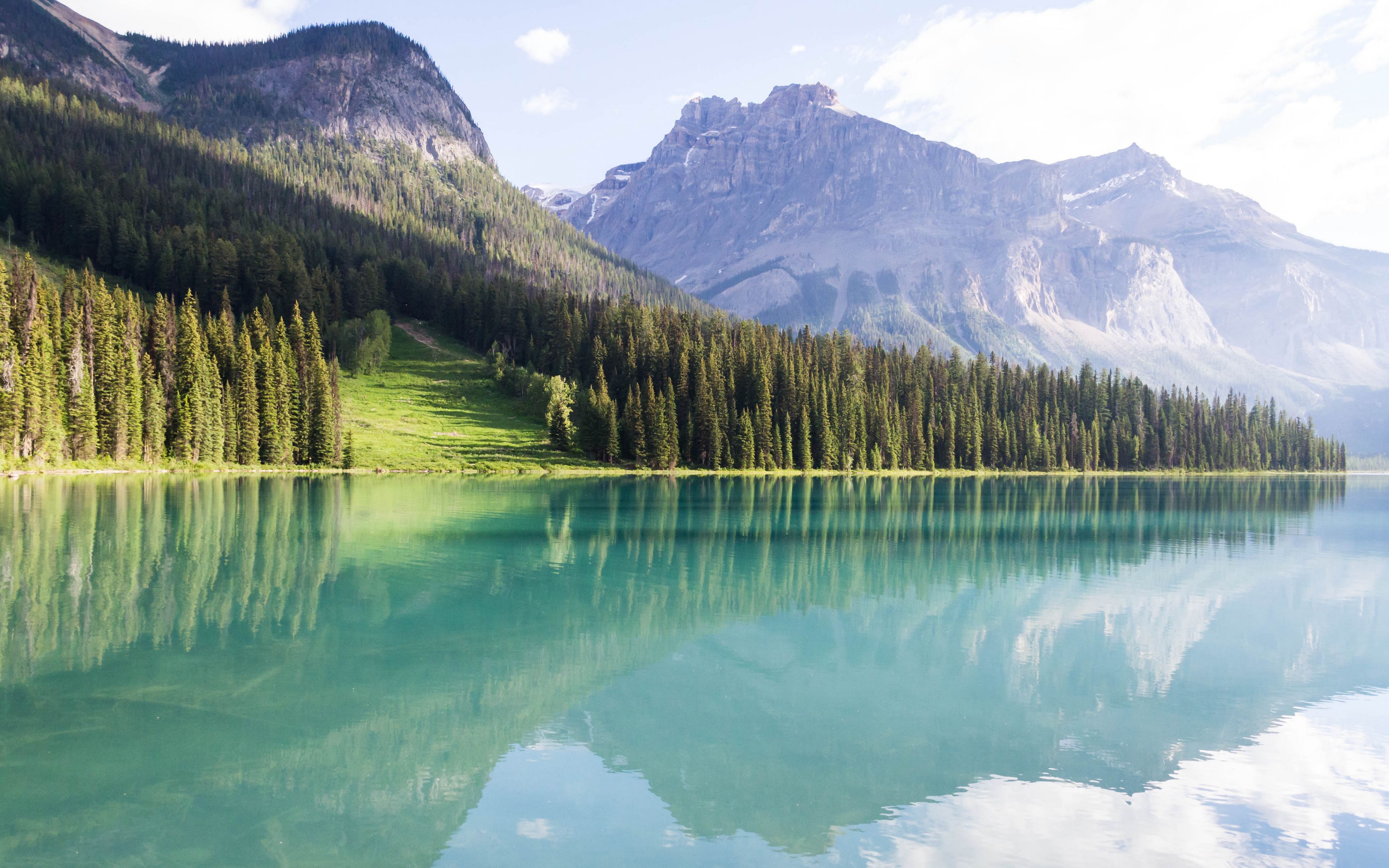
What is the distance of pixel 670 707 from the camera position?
17.6 m

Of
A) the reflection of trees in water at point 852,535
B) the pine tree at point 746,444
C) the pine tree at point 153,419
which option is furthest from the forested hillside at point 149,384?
the pine tree at point 746,444

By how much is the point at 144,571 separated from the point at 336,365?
90759 millimetres

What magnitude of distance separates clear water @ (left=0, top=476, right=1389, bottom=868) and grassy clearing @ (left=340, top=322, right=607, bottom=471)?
73916 millimetres

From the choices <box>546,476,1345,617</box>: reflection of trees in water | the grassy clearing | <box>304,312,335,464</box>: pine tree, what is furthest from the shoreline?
<box>546,476,1345,617</box>: reflection of trees in water

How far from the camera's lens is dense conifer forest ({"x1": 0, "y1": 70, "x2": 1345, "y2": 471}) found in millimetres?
88750

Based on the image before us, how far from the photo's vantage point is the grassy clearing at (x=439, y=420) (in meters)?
114

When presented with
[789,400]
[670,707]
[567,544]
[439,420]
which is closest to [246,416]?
[439,420]

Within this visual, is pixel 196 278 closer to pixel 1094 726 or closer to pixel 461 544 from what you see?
pixel 461 544

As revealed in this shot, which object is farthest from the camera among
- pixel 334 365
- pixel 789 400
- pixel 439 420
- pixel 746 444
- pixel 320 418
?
pixel 789 400

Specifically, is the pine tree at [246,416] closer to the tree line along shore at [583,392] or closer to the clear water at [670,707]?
the tree line along shore at [583,392]

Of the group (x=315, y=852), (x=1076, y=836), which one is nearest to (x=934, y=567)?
(x=1076, y=836)

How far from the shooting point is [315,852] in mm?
11234

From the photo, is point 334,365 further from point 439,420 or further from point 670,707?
point 670,707

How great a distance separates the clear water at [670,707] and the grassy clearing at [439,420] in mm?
73916
